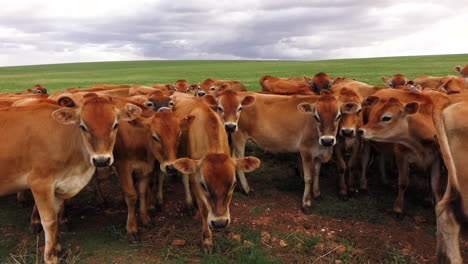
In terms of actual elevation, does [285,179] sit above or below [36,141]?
below

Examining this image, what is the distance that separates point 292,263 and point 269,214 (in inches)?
63.6

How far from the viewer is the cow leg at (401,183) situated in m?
6.54

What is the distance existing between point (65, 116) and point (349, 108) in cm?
505

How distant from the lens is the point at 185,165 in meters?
4.96

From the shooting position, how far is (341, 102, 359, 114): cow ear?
679cm

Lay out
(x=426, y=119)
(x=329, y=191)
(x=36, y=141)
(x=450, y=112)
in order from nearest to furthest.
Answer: (x=450, y=112), (x=36, y=141), (x=426, y=119), (x=329, y=191)

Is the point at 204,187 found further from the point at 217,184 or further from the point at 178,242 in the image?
the point at 178,242

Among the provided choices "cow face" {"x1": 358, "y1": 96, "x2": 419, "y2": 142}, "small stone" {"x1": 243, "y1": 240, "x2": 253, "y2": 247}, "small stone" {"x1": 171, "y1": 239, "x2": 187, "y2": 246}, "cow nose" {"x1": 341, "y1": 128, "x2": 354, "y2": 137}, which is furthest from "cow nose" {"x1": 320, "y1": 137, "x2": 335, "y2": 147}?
"small stone" {"x1": 171, "y1": 239, "x2": 187, "y2": 246}

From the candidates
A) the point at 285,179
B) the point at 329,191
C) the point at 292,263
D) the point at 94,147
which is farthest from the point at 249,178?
the point at 94,147

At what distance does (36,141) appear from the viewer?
4.95 metres

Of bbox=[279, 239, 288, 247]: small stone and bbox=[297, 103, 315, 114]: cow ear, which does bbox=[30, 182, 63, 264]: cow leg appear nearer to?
bbox=[279, 239, 288, 247]: small stone

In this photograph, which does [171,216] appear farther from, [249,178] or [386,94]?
[386,94]

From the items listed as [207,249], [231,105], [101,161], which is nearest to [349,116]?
[231,105]

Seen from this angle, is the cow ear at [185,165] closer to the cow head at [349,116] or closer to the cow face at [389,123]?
the cow head at [349,116]
